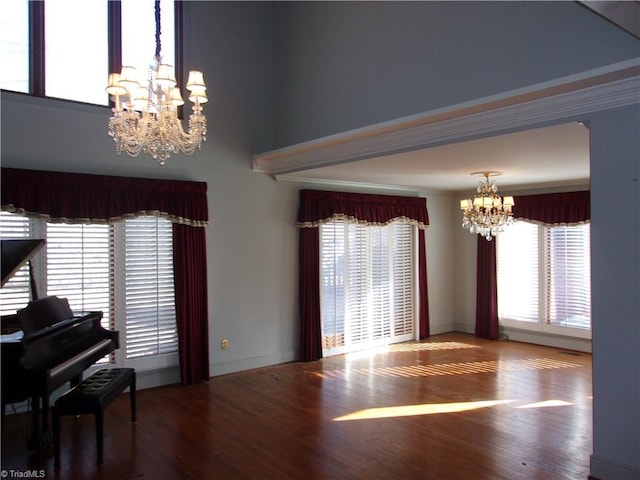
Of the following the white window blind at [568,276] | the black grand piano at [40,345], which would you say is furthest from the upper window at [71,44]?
the white window blind at [568,276]

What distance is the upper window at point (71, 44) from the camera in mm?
Result: 4762

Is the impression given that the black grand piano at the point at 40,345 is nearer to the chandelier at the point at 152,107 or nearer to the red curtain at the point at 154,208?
the red curtain at the point at 154,208

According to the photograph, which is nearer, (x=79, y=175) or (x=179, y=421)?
(x=179, y=421)

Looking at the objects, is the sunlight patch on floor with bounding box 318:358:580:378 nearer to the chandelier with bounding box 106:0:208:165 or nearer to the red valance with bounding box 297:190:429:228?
the red valance with bounding box 297:190:429:228

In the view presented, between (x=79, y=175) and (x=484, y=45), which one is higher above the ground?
(x=484, y=45)

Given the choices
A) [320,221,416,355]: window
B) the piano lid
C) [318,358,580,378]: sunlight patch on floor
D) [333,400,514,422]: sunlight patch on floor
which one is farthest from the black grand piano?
[320,221,416,355]: window

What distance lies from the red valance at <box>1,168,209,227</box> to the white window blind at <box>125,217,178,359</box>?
0.20m

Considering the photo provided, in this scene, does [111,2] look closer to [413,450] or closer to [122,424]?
[122,424]

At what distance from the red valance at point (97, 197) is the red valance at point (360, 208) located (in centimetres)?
145

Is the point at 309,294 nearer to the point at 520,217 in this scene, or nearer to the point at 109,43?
the point at 520,217

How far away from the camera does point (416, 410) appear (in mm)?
4637

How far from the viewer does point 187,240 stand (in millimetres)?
5453

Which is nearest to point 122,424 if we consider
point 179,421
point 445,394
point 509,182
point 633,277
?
point 179,421

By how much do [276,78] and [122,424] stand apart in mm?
4319
